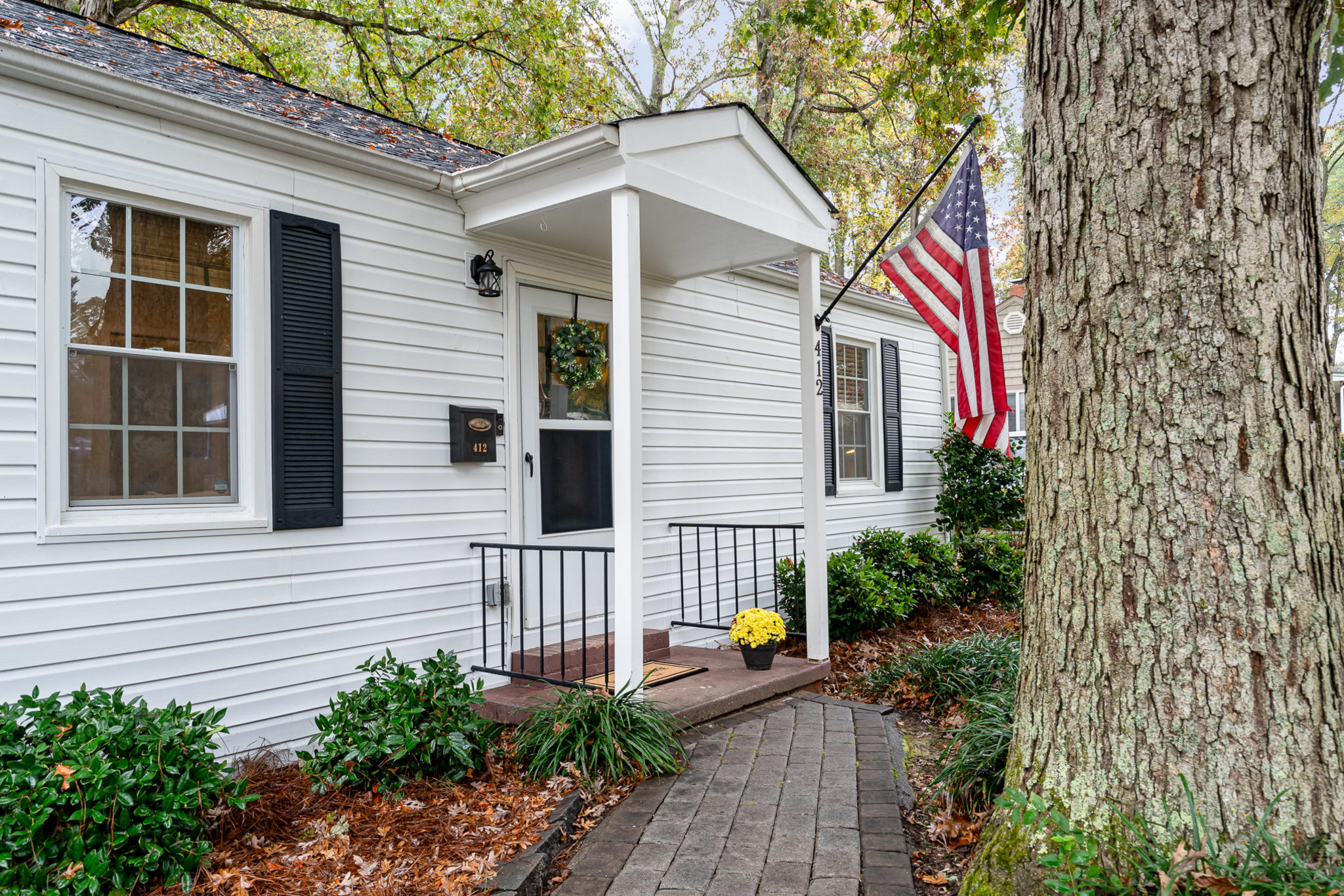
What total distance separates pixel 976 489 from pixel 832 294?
2.70 metres

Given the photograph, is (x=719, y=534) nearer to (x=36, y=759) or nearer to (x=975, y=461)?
(x=975, y=461)

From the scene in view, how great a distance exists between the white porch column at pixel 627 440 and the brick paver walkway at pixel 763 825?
0.60 metres

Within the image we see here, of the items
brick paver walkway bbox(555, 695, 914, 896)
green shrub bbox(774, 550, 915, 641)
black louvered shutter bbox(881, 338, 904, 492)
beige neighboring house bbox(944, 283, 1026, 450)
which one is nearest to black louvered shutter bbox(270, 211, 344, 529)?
brick paver walkway bbox(555, 695, 914, 896)

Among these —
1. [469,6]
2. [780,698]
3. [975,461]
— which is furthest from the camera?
[469,6]

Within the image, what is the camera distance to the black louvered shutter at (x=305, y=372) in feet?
12.3

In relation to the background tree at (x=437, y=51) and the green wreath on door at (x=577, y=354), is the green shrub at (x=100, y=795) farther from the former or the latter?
the background tree at (x=437, y=51)

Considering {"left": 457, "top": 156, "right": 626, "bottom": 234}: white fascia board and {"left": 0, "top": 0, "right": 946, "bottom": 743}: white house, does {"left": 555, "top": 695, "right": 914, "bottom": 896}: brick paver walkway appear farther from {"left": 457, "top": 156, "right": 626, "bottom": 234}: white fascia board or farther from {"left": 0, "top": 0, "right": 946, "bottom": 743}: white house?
{"left": 457, "top": 156, "right": 626, "bottom": 234}: white fascia board

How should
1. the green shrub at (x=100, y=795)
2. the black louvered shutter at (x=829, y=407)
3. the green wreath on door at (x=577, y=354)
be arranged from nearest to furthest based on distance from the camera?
the green shrub at (x=100, y=795) → the green wreath on door at (x=577, y=354) → the black louvered shutter at (x=829, y=407)

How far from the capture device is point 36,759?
2488mm

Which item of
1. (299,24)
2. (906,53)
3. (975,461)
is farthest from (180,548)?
(299,24)

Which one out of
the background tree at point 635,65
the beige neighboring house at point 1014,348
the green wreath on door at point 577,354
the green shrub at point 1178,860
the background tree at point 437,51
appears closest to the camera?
the green shrub at point 1178,860

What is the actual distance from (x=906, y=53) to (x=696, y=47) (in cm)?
1097

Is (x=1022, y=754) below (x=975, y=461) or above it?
below

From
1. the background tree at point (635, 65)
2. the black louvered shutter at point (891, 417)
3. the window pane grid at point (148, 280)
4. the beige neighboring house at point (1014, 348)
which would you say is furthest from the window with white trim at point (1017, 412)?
the window pane grid at point (148, 280)
